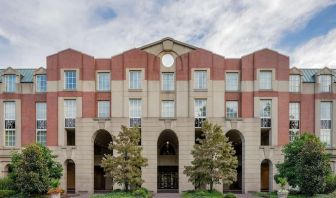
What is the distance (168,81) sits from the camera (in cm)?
3934

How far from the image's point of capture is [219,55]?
39469 mm

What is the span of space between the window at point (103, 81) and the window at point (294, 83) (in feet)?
83.6

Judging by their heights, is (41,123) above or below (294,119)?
below

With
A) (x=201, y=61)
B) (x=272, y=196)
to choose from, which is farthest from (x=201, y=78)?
(x=272, y=196)

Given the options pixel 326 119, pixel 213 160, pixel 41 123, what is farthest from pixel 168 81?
pixel 326 119

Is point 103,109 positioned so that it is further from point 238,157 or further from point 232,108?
point 238,157

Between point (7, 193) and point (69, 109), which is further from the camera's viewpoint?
point (69, 109)

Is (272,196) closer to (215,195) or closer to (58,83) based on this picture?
(215,195)

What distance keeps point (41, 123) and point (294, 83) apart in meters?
36.2

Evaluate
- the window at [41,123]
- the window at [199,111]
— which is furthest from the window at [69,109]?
the window at [199,111]

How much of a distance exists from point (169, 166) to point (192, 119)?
917 cm

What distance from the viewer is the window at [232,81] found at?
39844 millimetres

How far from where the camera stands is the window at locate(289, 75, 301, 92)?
41.4m

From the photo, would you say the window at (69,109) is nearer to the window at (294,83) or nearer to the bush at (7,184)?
the bush at (7,184)
